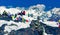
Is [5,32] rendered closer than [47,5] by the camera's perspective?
Yes

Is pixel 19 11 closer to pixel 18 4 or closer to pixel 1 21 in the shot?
pixel 18 4

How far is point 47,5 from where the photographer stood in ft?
17.8

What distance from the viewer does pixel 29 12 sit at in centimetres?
568

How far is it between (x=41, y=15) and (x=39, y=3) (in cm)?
35

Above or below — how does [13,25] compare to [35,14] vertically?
below

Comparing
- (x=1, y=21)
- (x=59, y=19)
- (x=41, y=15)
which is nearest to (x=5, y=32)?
(x=1, y=21)

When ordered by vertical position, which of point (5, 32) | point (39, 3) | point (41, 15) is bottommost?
point (5, 32)

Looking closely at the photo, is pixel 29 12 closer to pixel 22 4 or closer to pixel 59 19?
pixel 22 4

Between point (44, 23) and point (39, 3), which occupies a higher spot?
point (39, 3)

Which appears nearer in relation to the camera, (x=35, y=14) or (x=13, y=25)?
(x=13, y=25)

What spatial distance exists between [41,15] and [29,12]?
14.9 inches

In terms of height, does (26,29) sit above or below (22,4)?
below

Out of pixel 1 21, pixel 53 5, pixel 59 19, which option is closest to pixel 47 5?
pixel 53 5

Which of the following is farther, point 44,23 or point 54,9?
point 54,9
